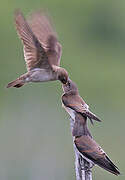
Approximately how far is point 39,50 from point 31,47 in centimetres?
8

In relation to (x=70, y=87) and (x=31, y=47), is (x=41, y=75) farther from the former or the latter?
(x=70, y=87)

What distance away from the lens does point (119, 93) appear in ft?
53.0

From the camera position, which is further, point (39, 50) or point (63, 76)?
point (39, 50)

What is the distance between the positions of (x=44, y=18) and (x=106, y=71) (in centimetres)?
902

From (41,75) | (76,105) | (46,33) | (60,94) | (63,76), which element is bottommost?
(76,105)

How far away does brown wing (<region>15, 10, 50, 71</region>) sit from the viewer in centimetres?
772

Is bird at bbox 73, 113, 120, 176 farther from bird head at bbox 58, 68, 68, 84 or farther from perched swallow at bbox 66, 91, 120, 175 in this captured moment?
bird head at bbox 58, 68, 68, 84

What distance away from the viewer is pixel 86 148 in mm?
6504

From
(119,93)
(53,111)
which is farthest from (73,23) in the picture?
(53,111)

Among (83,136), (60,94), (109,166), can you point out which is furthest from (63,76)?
(60,94)

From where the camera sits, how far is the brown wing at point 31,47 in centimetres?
→ 772

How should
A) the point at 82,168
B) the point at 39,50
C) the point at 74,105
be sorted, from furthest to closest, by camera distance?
the point at 39,50, the point at 74,105, the point at 82,168

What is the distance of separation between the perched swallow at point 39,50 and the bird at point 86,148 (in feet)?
2.56
